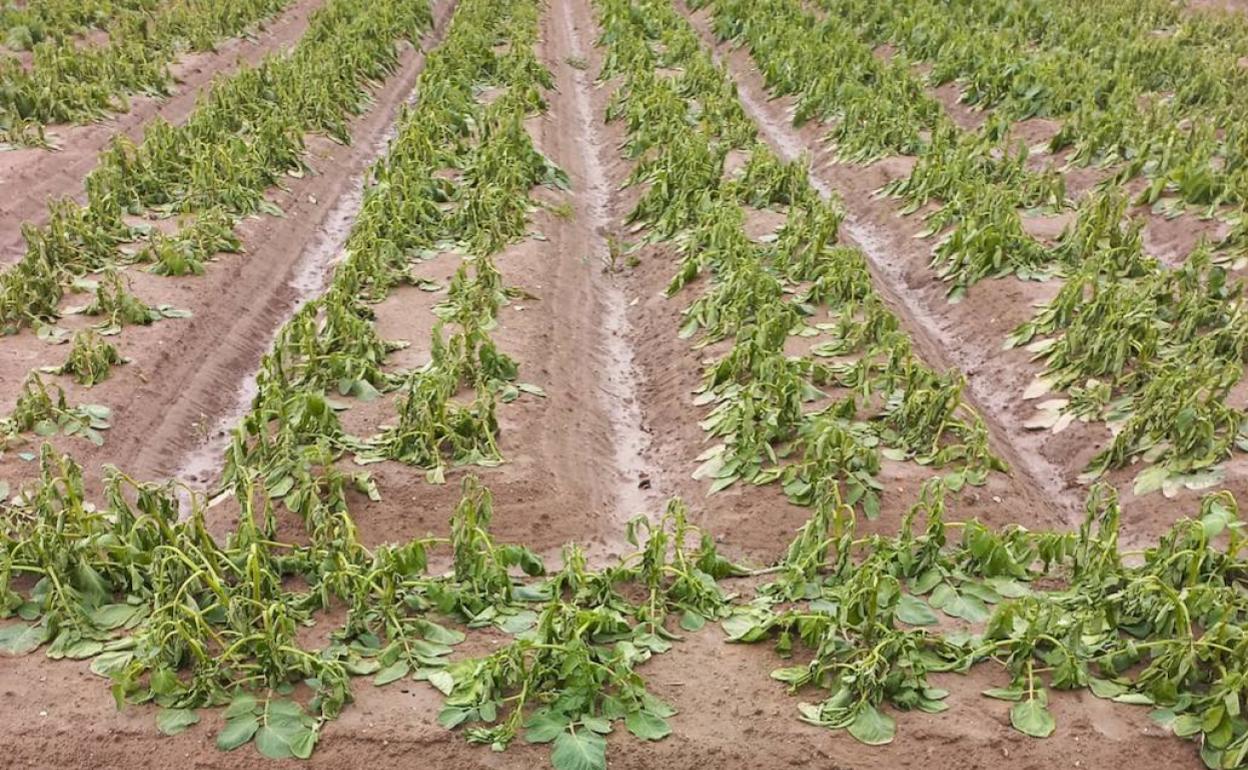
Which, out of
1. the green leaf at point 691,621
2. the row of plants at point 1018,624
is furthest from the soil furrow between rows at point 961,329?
the green leaf at point 691,621

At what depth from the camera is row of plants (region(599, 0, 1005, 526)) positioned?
21.4 ft

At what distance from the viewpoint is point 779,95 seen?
15.2 meters

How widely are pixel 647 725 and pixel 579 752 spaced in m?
0.32

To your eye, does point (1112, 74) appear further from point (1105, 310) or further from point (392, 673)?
point (392, 673)

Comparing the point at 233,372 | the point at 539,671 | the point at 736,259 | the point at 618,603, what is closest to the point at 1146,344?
the point at 736,259

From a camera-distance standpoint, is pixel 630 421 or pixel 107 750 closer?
pixel 107 750

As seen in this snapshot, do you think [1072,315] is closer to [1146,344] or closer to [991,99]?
[1146,344]

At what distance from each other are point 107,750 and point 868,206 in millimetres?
9107

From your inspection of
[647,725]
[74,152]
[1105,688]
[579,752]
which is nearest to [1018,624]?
[1105,688]

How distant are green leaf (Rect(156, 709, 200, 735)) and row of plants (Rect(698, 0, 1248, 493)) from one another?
528 cm

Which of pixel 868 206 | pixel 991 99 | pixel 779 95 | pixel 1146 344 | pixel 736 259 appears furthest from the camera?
pixel 779 95

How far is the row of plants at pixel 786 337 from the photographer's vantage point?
21.4ft

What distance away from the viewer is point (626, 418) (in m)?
7.89

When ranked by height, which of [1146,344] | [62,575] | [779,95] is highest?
[62,575]
